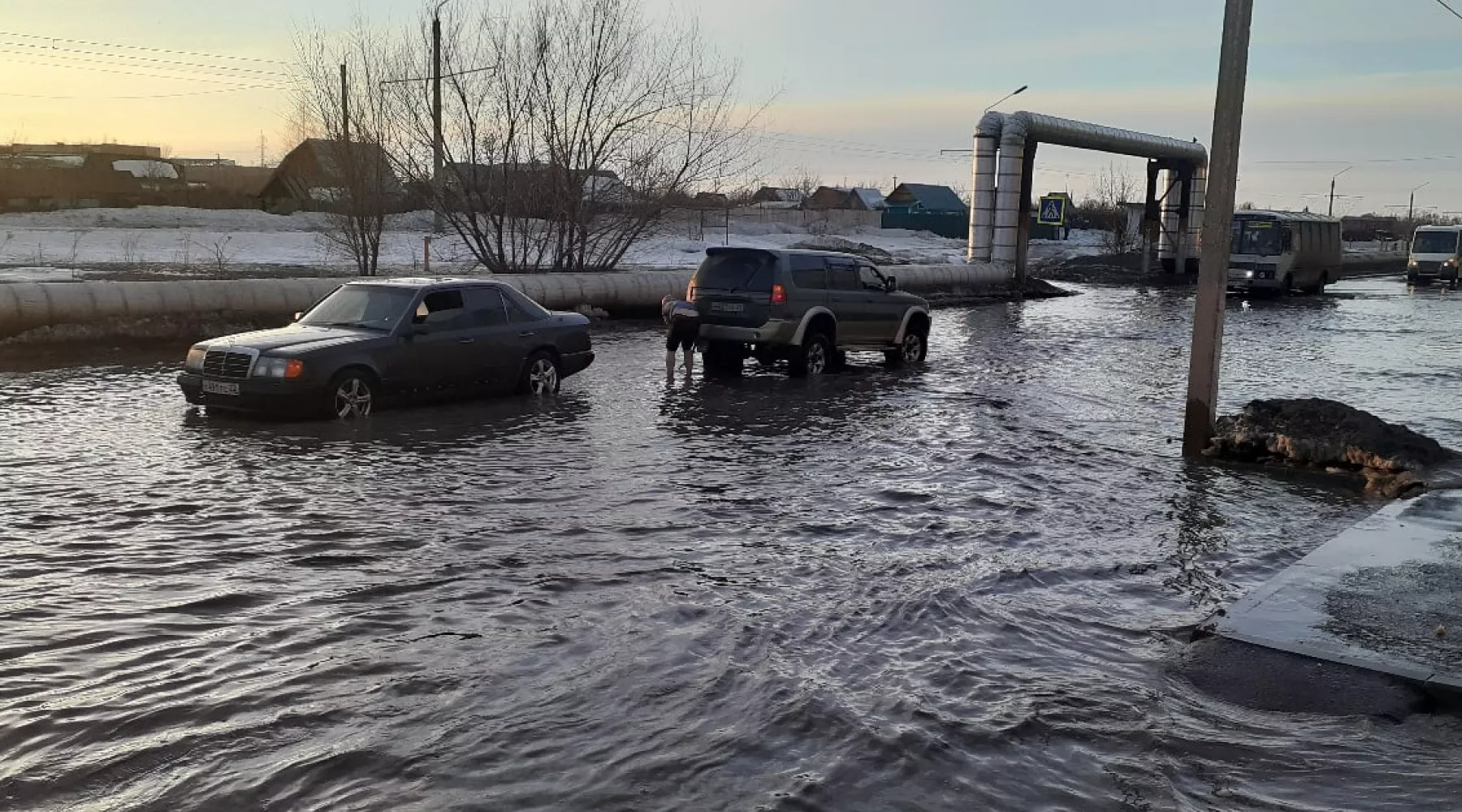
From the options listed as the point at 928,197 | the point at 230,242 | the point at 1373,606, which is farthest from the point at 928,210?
the point at 1373,606

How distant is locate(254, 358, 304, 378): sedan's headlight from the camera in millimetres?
11883

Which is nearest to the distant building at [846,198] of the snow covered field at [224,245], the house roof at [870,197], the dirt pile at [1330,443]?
the house roof at [870,197]

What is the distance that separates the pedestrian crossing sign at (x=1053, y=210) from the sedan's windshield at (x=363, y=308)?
48.9m

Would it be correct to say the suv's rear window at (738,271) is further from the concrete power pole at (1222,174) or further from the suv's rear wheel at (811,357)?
the concrete power pole at (1222,174)

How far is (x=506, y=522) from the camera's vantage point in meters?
8.66

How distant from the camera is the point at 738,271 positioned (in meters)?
17.4

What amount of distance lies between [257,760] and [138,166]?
74849 millimetres

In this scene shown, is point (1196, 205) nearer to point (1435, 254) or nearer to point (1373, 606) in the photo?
point (1435, 254)

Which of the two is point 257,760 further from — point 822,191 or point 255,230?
point 822,191

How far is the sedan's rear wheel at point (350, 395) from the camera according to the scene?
12250mm

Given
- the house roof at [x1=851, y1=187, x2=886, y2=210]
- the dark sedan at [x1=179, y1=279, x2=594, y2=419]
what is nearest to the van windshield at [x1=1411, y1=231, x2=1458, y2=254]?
the dark sedan at [x1=179, y1=279, x2=594, y2=419]

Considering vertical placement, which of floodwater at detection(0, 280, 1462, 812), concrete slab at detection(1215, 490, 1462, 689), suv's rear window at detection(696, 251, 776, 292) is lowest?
floodwater at detection(0, 280, 1462, 812)

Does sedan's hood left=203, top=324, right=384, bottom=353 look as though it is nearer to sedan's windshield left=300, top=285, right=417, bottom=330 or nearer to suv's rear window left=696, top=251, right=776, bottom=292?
sedan's windshield left=300, top=285, right=417, bottom=330

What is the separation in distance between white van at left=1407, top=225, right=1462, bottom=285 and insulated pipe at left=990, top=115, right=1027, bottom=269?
2258cm
